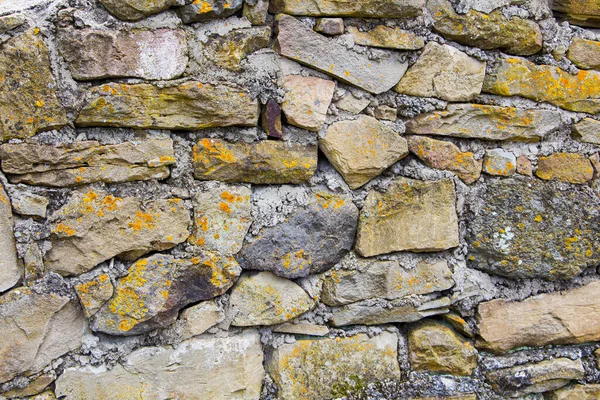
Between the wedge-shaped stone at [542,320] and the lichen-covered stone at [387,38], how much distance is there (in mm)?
960

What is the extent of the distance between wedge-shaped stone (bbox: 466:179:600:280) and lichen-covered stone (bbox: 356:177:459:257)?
0.11 meters

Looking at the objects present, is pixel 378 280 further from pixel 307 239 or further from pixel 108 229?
pixel 108 229

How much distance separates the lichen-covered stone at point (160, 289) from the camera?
1.47m

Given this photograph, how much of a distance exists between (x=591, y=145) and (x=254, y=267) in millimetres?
1360

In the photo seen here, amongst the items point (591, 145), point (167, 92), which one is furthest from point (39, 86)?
point (591, 145)

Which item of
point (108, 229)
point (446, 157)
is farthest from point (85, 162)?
point (446, 157)

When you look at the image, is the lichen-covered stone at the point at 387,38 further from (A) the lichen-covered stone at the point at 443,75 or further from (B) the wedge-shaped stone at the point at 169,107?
(B) the wedge-shaped stone at the point at 169,107

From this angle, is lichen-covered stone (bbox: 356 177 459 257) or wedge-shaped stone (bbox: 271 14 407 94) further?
lichen-covered stone (bbox: 356 177 459 257)

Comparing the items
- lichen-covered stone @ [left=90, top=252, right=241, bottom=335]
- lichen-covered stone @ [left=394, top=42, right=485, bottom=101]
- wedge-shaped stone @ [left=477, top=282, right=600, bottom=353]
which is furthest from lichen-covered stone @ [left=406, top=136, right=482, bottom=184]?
lichen-covered stone @ [left=90, top=252, right=241, bottom=335]

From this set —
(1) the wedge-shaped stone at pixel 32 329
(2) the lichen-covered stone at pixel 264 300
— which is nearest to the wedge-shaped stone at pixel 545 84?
(2) the lichen-covered stone at pixel 264 300

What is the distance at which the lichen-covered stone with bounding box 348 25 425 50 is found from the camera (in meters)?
1.63

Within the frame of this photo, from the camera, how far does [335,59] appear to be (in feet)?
5.30

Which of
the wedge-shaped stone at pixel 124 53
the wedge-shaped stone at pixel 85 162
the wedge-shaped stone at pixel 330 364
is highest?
the wedge-shaped stone at pixel 124 53

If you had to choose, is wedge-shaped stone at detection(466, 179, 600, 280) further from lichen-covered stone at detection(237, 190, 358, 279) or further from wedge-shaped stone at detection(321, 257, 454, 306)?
lichen-covered stone at detection(237, 190, 358, 279)
